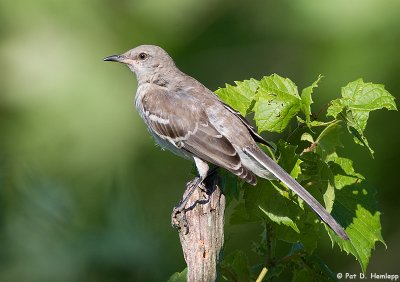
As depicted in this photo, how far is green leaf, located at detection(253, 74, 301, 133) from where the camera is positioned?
3.15m

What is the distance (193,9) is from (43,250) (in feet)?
10.6

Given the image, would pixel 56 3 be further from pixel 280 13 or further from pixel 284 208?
pixel 284 208

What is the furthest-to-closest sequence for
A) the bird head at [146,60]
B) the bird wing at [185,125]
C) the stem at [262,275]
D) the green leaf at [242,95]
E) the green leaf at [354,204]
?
the bird head at [146,60] < the bird wing at [185,125] < the green leaf at [242,95] < the green leaf at [354,204] < the stem at [262,275]

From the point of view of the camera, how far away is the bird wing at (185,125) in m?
4.29

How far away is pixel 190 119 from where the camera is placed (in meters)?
4.62

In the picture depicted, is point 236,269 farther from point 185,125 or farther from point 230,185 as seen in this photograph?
point 185,125

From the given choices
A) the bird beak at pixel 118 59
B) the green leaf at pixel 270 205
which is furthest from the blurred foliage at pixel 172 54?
the green leaf at pixel 270 205

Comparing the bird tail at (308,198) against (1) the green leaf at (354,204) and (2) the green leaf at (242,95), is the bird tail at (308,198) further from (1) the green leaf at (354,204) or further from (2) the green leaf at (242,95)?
(2) the green leaf at (242,95)

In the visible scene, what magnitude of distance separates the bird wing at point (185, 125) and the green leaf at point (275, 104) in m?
0.86

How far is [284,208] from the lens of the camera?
10.0 ft

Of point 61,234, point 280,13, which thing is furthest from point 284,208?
point 280,13

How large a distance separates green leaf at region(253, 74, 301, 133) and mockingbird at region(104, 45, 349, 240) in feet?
1.44

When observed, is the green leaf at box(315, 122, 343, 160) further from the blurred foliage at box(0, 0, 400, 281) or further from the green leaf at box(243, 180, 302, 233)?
the blurred foliage at box(0, 0, 400, 281)

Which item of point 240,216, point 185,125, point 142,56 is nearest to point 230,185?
point 240,216
